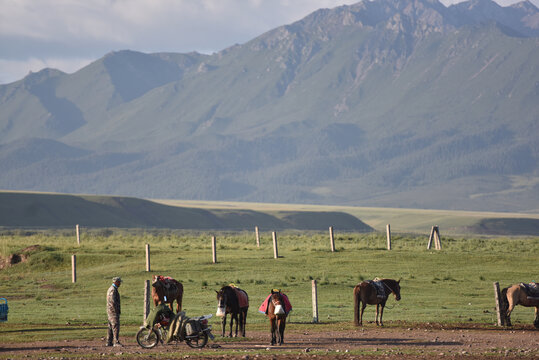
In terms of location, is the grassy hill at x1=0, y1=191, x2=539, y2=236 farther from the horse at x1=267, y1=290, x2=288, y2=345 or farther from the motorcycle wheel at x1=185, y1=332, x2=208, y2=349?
the horse at x1=267, y1=290, x2=288, y2=345

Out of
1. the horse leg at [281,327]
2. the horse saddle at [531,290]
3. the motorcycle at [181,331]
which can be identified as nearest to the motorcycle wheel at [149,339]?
the motorcycle at [181,331]

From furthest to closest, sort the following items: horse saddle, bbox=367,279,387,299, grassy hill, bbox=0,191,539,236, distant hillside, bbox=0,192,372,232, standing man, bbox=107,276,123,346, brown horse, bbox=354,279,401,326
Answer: grassy hill, bbox=0,191,539,236
distant hillside, bbox=0,192,372,232
horse saddle, bbox=367,279,387,299
brown horse, bbox=354,279,401,326
standing man, bbox=107,276,123,346

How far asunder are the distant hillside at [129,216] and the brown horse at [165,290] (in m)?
108

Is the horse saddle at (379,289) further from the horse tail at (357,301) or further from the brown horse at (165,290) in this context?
the brown horse at (165,290)

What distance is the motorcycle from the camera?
943 inches

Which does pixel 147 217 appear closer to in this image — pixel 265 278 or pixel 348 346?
pixel 265 278

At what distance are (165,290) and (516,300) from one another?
1133 centimetres

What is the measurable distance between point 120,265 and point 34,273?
4988 millimetres

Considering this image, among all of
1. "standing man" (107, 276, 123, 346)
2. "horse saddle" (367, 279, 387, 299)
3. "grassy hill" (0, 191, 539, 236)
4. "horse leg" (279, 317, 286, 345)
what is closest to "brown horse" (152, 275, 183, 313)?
"standing man" (107, 276, 123, 346)

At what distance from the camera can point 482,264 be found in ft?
161

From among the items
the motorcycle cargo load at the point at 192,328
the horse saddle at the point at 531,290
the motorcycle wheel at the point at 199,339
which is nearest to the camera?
the motorcycle cargo load at the point at 192,328

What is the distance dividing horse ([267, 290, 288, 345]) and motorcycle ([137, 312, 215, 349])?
1726 millimetres

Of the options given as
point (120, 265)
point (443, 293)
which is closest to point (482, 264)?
point (443, 293)

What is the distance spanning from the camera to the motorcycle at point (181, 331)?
943 inches
